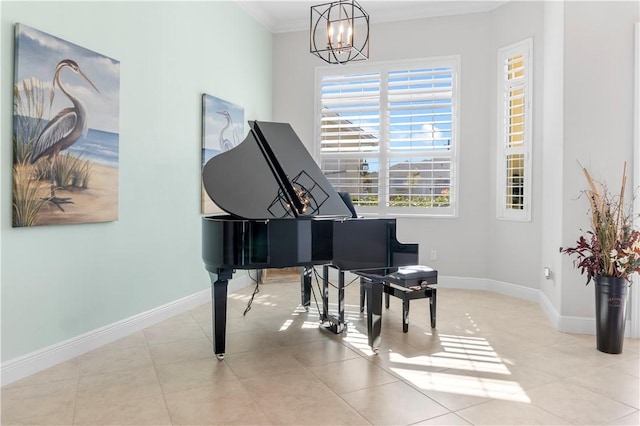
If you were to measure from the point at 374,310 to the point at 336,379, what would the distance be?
0.58 m

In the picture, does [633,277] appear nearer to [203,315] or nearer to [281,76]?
[203,315]

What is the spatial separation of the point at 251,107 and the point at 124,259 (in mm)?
2627

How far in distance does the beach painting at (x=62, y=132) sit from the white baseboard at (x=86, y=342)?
0.80 m

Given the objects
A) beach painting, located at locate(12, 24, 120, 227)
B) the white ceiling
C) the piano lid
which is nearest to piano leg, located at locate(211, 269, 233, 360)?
the piano lid

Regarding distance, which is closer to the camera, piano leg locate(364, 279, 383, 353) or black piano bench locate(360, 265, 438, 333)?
piano leg locate(364, 279, 383, 353)

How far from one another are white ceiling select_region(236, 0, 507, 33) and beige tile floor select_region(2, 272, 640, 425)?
3.55m

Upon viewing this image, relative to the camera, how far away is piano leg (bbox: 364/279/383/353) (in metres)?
3.03

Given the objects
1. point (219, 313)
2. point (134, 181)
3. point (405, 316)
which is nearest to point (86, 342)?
point (219, 313)

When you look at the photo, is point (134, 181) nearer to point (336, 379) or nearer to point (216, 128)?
point (216, 128)

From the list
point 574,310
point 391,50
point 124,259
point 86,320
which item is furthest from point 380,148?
point 86,320

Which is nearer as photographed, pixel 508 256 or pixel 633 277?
pixel 633 277

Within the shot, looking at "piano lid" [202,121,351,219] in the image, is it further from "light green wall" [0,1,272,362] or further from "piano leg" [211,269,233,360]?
"light green wall" [0,1,272,362]

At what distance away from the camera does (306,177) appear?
344cm

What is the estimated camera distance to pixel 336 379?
2.66 m
